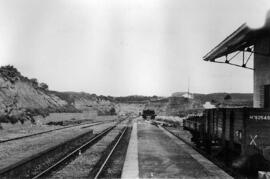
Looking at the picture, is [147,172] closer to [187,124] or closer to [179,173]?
[179,173]

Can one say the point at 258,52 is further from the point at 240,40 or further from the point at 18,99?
the point at 18,99

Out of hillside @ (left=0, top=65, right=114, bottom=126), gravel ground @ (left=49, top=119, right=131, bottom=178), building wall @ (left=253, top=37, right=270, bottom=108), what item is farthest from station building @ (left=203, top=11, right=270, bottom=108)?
hillside @ (left=0, top=65, right=114, bottom=126)

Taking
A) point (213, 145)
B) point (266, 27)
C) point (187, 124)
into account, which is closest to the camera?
point (266, 27)

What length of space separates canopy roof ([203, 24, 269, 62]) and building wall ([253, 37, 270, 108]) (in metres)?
0.48

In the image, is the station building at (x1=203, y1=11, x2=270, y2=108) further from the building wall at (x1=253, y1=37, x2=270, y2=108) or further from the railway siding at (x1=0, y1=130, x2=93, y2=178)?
the railway siding at (x1=0, y1=130, x2=93, y2=178)

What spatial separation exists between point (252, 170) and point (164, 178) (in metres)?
2.60

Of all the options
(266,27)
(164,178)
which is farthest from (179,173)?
(266,27)

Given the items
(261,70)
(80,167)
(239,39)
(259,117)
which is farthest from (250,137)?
(261,70)

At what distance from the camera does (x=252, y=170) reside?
11.1 metres

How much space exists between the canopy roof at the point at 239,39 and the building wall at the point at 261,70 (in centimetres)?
48

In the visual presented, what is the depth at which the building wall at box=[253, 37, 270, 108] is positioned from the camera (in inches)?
673

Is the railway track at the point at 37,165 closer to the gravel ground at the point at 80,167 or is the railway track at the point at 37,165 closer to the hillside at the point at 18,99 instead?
the gravel ground at the point at 80,167

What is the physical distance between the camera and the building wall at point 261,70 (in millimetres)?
17087

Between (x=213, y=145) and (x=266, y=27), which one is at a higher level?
(x=266, y=27)
